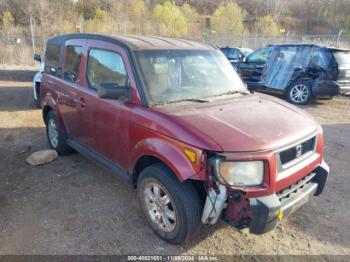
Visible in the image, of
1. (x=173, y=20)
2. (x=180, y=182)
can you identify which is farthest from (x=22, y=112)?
(x=173, y=20)

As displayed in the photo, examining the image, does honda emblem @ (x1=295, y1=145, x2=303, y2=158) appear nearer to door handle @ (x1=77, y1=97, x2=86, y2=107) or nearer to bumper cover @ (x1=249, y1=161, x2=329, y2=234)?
bumper cover @ (x1=249, y1=161, x2=329, y2=234)

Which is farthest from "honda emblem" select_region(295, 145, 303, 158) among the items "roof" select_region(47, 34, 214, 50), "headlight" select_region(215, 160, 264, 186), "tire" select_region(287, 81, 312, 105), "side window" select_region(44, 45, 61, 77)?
"tire" select_region(287, 81, 312, 105)

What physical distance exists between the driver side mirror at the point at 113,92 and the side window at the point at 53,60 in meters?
2.01

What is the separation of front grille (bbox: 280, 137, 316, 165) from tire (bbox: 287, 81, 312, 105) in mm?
6778

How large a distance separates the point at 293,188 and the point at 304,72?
742cm

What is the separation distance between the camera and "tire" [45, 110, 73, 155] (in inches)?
193

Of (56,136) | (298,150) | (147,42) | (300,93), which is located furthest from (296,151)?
(300,93)

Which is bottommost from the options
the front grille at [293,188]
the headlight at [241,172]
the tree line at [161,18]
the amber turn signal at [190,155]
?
the front grille at [293,188]

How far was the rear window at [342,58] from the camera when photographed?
342 inches

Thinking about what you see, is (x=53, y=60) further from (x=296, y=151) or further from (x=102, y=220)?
(x=296, y=151)

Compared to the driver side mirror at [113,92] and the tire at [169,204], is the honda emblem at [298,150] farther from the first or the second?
the driver side mirror at [113,92]

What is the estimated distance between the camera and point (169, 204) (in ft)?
9.61

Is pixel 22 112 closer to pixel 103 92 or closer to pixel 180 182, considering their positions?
pixel 103 92

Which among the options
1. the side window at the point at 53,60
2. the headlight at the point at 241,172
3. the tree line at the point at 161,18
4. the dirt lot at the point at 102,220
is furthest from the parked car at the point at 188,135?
the tree line at the point at 161,18
